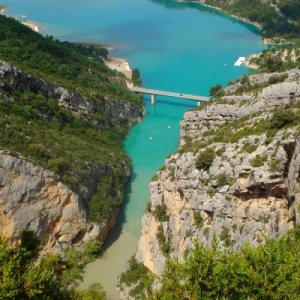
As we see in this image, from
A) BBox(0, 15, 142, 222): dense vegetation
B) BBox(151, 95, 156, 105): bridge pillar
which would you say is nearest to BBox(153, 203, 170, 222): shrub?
BBox(0, 15, 142, 222): dense vegetation

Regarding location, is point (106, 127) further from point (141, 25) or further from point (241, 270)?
point (141, 25)

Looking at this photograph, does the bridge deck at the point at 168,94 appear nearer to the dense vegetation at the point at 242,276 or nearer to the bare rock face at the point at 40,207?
the bare rock face at the point at 40,207

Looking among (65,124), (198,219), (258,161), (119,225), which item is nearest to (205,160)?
(198,219)

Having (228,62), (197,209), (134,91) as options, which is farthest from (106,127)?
(228,62)

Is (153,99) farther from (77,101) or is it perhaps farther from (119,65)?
(119,65)

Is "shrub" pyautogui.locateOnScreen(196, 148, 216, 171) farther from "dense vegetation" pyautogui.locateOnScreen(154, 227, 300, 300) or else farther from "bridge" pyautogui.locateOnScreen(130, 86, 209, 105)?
"bridge" pyautogui.locateOnScreen(130, 86, 209, 105)

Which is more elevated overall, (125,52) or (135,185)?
(125,52)
